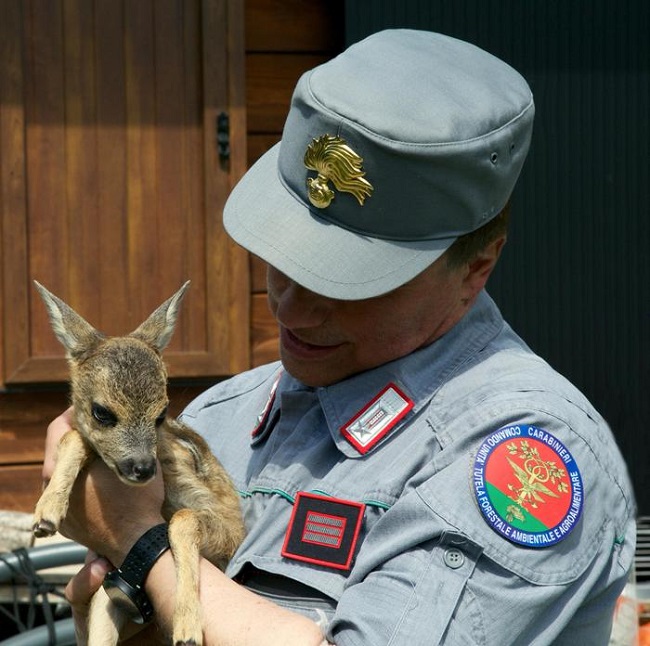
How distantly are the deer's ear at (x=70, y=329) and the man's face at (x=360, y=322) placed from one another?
26.1 inches

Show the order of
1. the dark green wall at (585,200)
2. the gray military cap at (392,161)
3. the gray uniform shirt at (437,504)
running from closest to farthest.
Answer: the gray uniform shirt at (437,504), the gray military cap at (392,161), the dark green wall at (585,200)

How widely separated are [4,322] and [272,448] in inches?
105

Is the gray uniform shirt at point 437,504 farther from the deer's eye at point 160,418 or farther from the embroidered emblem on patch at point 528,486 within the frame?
the deer's eye at point 160,418

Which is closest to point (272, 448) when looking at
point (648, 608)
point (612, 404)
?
point (648, 608)

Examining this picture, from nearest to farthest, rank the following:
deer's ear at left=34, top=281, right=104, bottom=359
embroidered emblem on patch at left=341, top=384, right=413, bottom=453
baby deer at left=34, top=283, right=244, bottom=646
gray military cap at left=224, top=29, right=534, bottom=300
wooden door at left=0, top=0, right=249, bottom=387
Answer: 1. gray military cap at left=224, top=29, right=534, bottom=300
2. embroidered emblem on patch at left=341, top=384, right=413, bottom=453
3. baby deer at left=34, top=283, right=244, bottom=646
4. deer's ear at left=34, top=281, right=104, bottom=359
5. wooden door at left=0, top=0, right=249, bottom=387

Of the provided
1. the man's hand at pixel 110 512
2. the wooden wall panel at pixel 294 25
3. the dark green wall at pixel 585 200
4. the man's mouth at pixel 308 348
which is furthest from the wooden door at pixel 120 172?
the man's mouth at pixel 308 348

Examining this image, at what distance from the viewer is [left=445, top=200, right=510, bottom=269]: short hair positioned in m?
2.51

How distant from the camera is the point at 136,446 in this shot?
107 inches

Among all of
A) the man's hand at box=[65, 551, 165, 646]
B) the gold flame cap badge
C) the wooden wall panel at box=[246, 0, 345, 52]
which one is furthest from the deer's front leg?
the wooden wall panel at box=[246, 0, 345, 52]

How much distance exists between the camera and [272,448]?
2.74 metres

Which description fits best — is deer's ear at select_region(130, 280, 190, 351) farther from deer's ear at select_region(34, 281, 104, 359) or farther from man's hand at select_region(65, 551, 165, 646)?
man's hand at select_region(65, 551, 165, 646)

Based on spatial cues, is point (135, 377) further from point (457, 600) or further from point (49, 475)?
point (457, 600)

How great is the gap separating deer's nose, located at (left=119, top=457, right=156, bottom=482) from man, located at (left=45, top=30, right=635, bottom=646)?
1.7 inches

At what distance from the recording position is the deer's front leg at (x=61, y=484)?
2.59 meters
